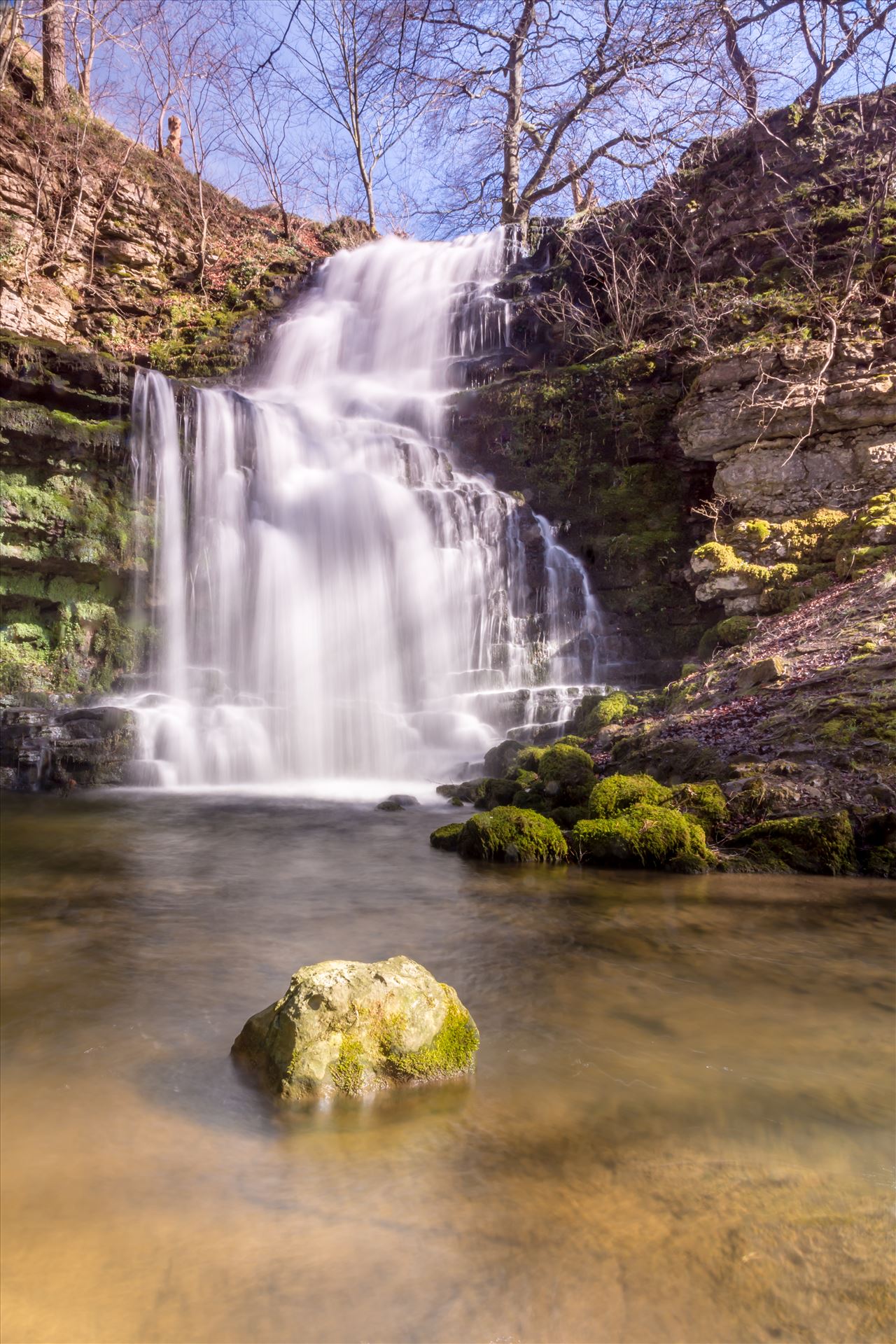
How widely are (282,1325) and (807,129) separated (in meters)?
20.7

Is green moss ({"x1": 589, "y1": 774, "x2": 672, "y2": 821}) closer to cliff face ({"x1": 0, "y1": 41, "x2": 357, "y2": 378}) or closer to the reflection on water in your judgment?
the reflection on water

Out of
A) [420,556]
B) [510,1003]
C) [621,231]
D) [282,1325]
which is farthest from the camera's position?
[621,231]

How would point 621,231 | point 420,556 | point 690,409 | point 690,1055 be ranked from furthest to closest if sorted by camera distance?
point 621,231, point 420,556, point 690,409, point 690,1055

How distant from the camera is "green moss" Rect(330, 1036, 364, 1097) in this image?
2.77m

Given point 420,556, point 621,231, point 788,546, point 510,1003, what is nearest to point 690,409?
point 788,546

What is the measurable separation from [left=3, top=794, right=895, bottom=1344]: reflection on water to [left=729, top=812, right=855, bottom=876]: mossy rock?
3.28 ft

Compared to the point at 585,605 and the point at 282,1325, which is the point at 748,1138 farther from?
the point at 585,605

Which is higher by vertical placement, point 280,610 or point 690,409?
point 690,409

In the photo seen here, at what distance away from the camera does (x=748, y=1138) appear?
2.55 meters

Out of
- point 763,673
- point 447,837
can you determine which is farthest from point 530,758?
point 763,673

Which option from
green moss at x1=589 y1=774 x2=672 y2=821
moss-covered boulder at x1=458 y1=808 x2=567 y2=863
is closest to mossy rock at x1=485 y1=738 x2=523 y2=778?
green moss at x1=589 y1=774 x2=672 y2=821

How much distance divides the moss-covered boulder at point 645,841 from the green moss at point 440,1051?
3480 mm

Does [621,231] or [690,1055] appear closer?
[690,1055]

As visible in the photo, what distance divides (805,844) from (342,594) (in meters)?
9.84
